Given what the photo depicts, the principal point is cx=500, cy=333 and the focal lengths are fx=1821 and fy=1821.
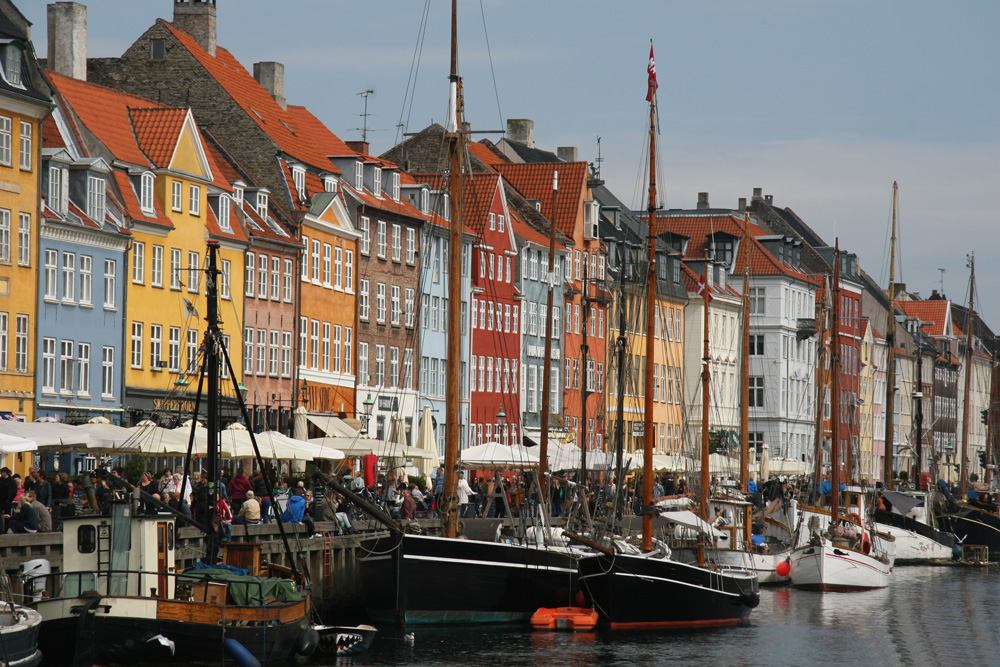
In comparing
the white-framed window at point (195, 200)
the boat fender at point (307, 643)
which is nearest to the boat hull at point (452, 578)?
the boat fender at point (307, 643)

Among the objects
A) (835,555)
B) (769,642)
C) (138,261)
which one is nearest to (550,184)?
(138,261)

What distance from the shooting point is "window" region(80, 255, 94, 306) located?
57.6 meters

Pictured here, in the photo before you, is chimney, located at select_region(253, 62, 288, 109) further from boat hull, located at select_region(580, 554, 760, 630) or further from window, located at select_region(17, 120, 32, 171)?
boat hull, located at select_region(580, 554, 760, 630)

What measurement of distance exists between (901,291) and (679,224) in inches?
2347

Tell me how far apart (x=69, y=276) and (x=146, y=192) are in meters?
5.76

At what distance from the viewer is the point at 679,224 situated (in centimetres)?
12069

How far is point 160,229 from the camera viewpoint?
61562 millimetres

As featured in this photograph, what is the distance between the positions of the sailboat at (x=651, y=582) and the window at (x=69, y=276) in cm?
2156

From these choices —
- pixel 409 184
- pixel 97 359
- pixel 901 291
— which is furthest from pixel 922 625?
pixel 901 291

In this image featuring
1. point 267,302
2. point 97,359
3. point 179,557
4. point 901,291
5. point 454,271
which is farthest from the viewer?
point 901,291

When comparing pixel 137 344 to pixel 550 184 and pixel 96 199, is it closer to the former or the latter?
pixel 96 199

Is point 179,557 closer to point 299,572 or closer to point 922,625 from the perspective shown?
point 299,572

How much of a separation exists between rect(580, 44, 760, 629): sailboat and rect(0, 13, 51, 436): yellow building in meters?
20.6

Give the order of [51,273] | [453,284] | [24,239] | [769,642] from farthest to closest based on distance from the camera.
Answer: [51,273]
[24,239]
[769,642]
[453,284]
